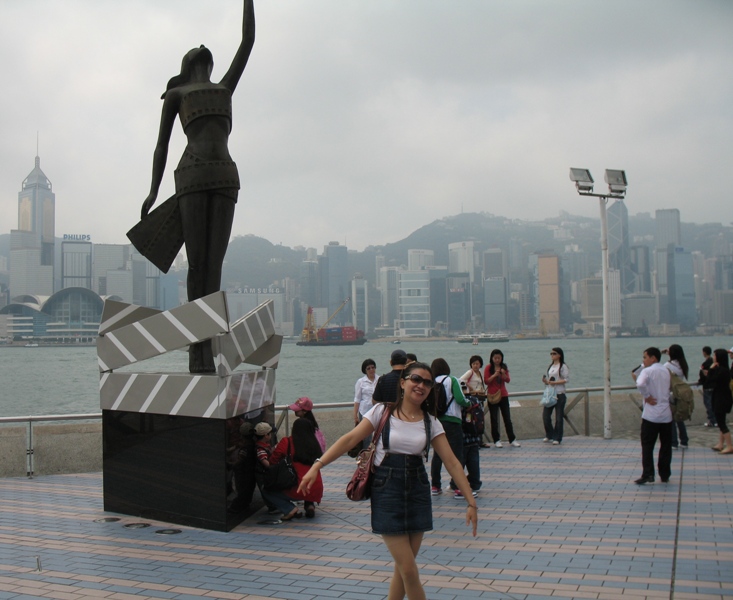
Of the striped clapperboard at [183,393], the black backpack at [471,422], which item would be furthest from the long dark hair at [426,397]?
Result: the black backpack at [471,422]

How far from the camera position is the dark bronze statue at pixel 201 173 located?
7617 mm

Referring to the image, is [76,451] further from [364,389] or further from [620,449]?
[620,449]

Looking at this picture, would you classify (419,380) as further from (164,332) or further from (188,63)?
(188,63)

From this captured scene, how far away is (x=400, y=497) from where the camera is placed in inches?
157

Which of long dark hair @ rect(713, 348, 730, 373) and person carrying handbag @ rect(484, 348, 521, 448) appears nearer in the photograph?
long dark hair @ rect(713, 348, 730, 373)

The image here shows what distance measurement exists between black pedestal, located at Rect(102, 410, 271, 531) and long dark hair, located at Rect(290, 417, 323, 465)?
472 mm

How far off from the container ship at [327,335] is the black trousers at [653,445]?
335 ft

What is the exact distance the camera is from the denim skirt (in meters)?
3.98

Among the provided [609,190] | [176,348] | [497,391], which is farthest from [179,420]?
[609,190]

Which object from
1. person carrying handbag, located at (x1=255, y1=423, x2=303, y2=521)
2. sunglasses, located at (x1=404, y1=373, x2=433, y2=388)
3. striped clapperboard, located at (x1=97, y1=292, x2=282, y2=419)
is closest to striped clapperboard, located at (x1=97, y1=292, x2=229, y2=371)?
striped clapperboard, located at (x1=97, y1=292, x2=282, y2=419)

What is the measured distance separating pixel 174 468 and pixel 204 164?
9.82 ft

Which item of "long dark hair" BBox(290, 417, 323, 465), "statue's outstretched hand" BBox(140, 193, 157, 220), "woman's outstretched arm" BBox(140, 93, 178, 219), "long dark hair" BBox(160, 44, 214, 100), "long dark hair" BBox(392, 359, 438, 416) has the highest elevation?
"long dark hair" BBox(160, 44, 214, 100)

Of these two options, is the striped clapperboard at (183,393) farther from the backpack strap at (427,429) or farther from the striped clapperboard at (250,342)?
the backpack strap at (427,429)

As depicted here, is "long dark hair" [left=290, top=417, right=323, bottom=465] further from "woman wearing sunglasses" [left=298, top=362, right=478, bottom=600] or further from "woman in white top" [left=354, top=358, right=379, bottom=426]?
"woman wearing sunglasses" [left=298, top=362, right=478, bottom=600]
